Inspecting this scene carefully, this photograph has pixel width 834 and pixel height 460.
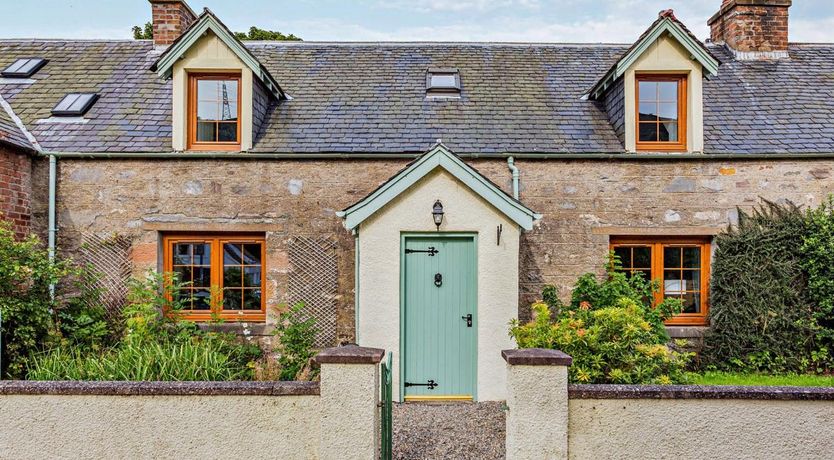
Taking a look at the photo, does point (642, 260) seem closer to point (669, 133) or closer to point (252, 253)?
point (669, 133)

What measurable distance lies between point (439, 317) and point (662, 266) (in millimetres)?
4119

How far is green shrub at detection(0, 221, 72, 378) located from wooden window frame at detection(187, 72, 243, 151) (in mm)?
2756

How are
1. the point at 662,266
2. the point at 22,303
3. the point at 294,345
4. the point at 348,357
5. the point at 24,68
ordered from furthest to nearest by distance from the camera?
the point at 24,68, the point at 662,266, the point at 294,345, the point at 22,303, the point at 348,357

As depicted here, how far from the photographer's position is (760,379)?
8.11 m

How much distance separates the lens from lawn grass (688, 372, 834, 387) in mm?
7801

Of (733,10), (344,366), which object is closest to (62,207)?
(344,366)

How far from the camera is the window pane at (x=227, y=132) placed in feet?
30.3

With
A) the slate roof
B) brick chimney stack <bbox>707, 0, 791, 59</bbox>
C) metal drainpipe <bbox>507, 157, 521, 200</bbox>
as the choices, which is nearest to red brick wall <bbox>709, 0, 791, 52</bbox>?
brick chimney stack <bbox>707, 0, 791, 59</bbox>

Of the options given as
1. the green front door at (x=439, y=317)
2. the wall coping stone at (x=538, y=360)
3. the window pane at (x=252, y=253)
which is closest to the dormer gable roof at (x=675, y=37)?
the green front door at (x=439, y=317)

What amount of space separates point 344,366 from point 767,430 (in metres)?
3.54

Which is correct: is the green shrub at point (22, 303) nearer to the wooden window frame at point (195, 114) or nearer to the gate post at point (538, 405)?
the wooden window frame at point (195, 114)

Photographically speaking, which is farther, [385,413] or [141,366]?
[141,366]

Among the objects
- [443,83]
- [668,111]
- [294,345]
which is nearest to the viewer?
[294,345]

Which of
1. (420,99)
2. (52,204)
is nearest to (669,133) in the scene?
(420,99)
